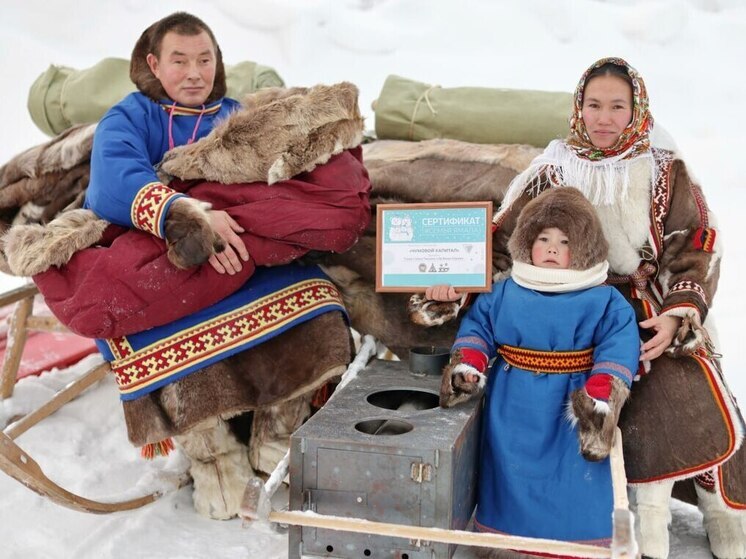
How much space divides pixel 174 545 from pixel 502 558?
2.71ft

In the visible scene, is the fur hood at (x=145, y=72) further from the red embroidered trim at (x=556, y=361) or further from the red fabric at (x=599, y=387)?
the red fabric at (x=599, y=387)

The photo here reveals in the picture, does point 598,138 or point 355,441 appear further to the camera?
point 598,138

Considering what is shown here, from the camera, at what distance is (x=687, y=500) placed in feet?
6.81

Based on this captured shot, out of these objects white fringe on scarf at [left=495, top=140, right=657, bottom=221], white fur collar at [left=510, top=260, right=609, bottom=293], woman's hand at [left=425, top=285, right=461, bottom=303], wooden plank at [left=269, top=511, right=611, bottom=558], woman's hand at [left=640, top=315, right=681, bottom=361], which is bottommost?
wooden plank at [left=269, top=511, right=611, bottom=558]

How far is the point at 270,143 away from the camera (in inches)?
82.5

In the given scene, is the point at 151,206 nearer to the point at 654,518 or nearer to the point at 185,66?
the point at 185,66

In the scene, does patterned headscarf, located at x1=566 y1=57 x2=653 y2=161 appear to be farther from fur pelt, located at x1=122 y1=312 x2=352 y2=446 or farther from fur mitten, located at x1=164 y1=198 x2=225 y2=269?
fur mitten, located at x1=164 y1=198 x2=225 y2=269

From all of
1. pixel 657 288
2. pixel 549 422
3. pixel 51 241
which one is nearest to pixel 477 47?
pixel 657 288

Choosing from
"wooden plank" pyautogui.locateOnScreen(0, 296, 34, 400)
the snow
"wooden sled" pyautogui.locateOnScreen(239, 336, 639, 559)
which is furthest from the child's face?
"wooden plank" pyautogui.locateOnScreen(0, 296, 34, 400)

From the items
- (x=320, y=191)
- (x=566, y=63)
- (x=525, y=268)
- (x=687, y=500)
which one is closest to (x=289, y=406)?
(x=320, y=191)

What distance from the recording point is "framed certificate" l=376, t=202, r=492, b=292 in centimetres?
199

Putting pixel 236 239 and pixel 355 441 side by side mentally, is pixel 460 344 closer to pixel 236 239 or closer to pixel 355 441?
pixel 355 441

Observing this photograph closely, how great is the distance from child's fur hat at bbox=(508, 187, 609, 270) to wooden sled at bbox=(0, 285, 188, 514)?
1.24 m

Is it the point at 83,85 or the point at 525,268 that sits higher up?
the point at 83,85
